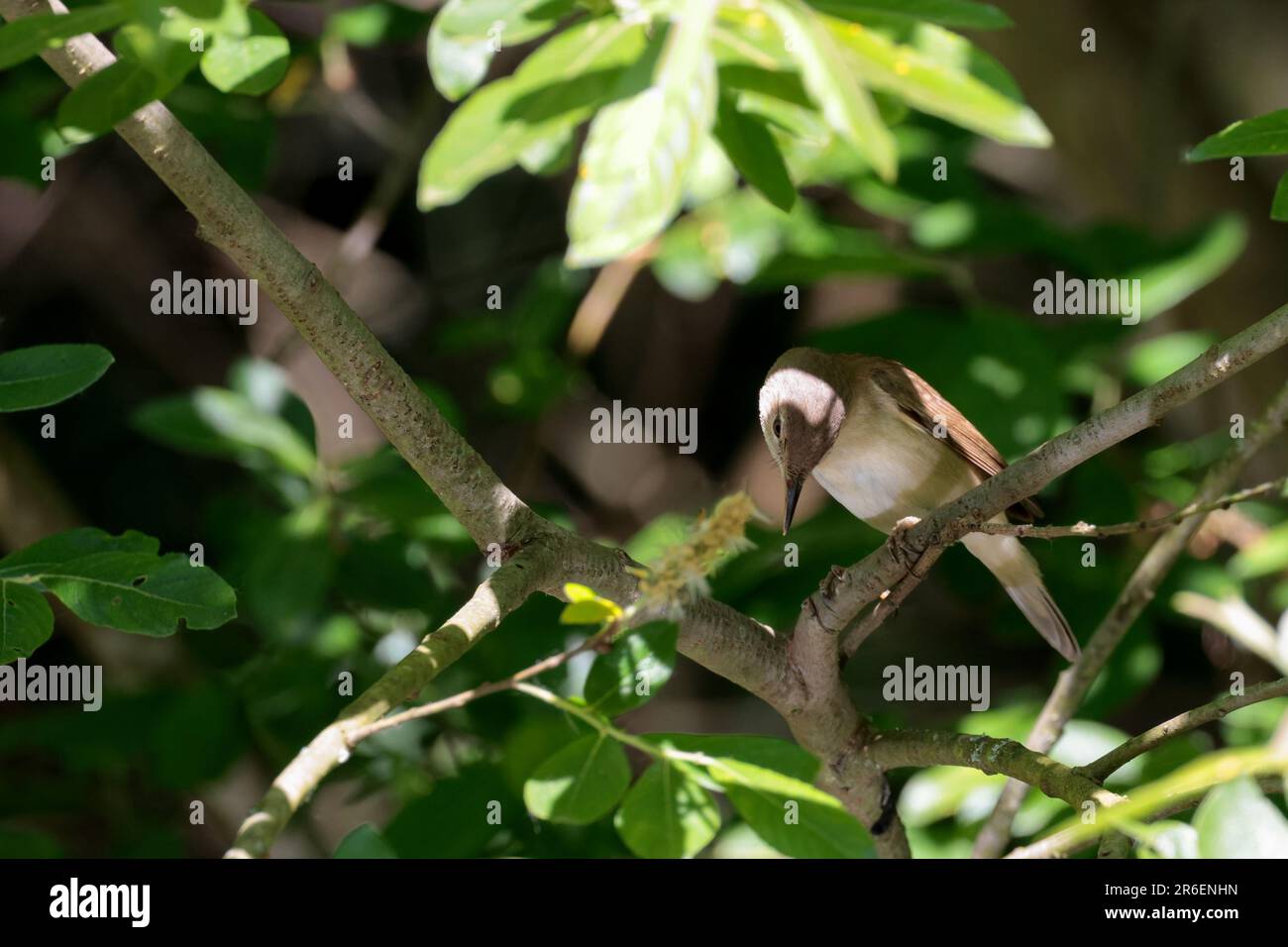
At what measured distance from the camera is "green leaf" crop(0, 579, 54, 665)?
1.90 meters

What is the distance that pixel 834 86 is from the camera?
1279 millimetres

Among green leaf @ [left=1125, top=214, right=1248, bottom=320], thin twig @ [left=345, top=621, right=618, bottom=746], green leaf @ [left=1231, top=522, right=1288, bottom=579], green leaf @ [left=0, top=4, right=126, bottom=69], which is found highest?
green leaf @ [left=1125, top=214, right=1248, bottom=320]

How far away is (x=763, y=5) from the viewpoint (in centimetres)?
135

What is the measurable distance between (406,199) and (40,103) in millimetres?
2160

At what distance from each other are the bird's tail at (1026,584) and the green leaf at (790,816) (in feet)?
6.26

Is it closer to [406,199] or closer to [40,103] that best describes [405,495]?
[40,103]

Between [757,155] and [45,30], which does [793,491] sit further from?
[45,30]

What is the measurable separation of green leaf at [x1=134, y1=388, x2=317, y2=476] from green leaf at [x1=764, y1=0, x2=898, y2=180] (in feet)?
7.55

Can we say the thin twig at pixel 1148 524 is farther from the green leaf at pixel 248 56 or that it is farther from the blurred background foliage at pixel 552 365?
the green leaf at pixel 248 56

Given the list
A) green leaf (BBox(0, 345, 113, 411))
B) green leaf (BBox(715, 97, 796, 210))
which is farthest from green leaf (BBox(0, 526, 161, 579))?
green leaf (BBox(715, 97, 796, 210))

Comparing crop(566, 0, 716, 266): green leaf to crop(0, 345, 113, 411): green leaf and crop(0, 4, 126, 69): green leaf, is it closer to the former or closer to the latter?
crop(0, 4, 126, 69): green leaf

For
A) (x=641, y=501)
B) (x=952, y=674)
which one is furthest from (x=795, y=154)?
(x=641, y=501)

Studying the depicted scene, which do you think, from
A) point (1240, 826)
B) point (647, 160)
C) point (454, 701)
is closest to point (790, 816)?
point (454, 701)

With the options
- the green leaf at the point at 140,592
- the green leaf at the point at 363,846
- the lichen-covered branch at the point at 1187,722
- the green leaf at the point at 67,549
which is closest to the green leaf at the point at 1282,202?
the lichen-covered branch at the point at 1187,722
